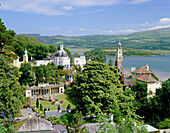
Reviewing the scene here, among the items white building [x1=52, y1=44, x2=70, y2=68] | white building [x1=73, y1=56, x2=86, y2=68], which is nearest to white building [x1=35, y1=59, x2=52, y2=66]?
white building [x1=52, y1=44, x2=70, y2=68]

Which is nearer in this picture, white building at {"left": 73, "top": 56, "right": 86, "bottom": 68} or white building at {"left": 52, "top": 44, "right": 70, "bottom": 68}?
white building at {"left": 52, "top": 44, "right": 70, "bottom": 68}

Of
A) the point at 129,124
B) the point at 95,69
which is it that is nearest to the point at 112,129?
the point at 129,124

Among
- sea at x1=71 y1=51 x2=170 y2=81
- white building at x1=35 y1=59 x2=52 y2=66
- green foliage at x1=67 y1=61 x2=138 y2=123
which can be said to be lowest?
sea at x1=71 y1=51 x2=170 y2=81

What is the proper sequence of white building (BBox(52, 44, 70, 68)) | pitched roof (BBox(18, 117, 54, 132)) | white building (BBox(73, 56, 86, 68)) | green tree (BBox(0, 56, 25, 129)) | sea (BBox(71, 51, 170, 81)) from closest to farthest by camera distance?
pitched roof (BBox(18, 117, 54, 132)) → green tree (BBox(0, 56, 25, 129)) → white building (BBox(52, 44, 70, 68)) → white building (BBox(73, 56, 86, 68)) → sea (BBox(71, 51, 170, 81))

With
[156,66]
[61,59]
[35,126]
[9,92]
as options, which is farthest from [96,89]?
[156,66]

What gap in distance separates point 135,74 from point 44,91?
42.7 feet

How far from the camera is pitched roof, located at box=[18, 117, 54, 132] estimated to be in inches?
476

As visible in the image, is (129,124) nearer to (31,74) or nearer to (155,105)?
(155,105)

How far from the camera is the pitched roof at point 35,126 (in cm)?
1210

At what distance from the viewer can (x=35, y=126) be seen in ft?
40.2

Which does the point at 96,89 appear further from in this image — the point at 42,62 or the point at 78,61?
the point at 78,61

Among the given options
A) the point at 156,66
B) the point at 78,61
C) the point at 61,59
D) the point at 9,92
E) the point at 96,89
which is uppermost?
the point at 61,59

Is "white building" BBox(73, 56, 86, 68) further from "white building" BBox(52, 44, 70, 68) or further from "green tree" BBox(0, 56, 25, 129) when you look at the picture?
"green tree" BBox(0, 56, 25, 129)

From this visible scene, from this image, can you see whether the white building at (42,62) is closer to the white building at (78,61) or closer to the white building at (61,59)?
the white building at (61,59)
